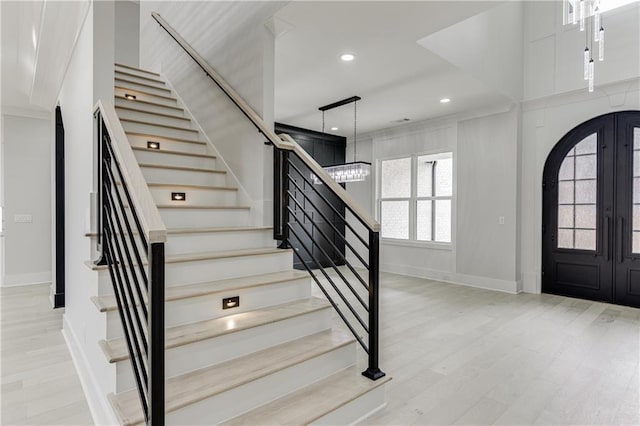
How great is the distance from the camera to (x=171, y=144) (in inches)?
142

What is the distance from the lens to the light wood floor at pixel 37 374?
2.02 metres

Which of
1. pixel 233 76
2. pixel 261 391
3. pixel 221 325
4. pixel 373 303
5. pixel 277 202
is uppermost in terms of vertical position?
pixel 233 76

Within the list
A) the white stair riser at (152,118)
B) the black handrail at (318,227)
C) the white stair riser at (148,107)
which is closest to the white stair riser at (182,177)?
the black handrail at (318,227)

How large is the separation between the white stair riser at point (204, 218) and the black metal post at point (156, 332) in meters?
1.52

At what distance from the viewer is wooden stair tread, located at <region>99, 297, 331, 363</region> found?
1.74 m

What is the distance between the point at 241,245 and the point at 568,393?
2.47 metres

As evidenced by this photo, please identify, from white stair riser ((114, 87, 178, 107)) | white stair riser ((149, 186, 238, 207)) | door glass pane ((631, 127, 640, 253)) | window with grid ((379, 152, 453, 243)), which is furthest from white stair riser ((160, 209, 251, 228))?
door glass pane ((631, 127, 640, 253))

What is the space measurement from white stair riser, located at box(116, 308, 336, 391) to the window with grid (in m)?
4.26

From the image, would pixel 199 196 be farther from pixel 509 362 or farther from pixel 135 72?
pixel 509 362

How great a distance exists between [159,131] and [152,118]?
235 millimetres

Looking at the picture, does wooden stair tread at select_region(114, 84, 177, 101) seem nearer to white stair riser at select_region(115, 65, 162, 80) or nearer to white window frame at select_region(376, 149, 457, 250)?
white stair riser at select_region(115, 65, 162, 80)

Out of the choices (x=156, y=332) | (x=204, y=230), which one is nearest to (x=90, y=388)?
(x=204, y=230)

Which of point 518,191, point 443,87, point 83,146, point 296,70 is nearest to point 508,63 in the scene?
point 443,87

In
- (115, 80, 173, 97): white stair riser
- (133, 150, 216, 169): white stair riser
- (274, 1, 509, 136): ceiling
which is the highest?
(274, 1, 509, 136): ceiling
